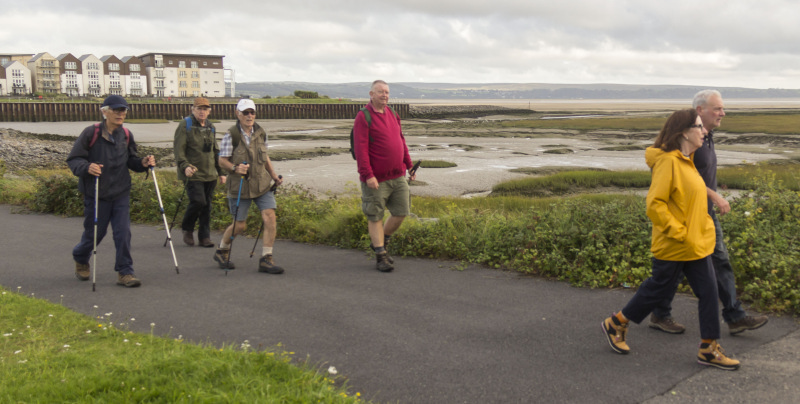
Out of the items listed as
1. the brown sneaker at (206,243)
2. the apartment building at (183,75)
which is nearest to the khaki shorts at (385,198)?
the brown sneaker at (206,243)

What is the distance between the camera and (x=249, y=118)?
312 inches

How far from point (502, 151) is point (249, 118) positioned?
89.3 ft

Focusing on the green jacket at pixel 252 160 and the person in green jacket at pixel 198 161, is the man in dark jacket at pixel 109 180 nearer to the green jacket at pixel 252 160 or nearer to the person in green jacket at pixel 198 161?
the green jacket at pixel 252 160

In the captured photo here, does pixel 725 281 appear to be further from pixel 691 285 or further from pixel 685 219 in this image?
pixel 685 219

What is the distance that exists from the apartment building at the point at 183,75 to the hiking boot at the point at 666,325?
145836mm

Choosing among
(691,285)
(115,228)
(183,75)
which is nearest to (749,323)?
(691,285)

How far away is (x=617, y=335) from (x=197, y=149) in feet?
21.3

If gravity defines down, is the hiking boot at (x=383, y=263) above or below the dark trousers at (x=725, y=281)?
below

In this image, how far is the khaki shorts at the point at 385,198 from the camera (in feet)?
26.2

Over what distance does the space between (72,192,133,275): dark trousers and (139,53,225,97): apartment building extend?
467 ft

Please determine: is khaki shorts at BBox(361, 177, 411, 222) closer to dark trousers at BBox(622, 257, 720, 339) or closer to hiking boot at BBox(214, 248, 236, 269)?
hiking boot at BBox(214, 248, 236, 269)

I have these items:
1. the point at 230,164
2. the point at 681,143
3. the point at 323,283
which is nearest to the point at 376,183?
the point at 323,283

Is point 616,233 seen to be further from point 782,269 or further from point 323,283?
point 323,283

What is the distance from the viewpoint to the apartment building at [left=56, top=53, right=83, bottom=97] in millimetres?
138750
